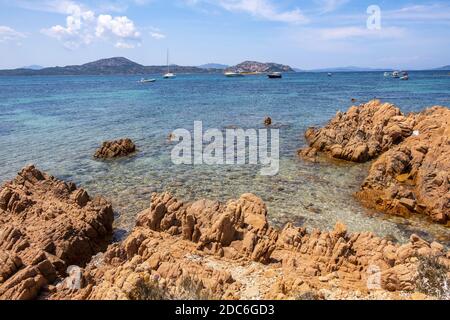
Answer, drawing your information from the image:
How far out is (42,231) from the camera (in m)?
15.3

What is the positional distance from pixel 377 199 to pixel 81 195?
17245 millimetres

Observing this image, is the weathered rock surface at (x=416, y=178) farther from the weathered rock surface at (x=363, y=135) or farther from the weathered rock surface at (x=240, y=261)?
the weathered rock surface at (x=240, y=261)

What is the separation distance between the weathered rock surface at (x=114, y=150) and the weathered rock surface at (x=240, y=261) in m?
16.5

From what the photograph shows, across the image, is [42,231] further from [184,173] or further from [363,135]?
[363,135]

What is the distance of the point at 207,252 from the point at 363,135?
77.2 feet

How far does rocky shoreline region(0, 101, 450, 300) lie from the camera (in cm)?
1090

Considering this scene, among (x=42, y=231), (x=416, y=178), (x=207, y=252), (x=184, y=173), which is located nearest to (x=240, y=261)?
(x=207, y=252)

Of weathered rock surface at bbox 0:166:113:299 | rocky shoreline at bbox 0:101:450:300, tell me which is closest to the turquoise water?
rocky shoreline at bbox 0:101:450:300

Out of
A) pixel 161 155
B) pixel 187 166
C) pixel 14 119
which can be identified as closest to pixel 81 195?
pixel 187 166

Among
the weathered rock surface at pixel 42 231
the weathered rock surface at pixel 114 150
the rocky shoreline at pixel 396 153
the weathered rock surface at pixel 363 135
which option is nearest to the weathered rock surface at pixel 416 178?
the rocky shoreline at pixel 396 153

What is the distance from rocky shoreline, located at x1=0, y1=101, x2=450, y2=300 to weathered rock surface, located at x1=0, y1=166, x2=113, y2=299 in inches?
1.8

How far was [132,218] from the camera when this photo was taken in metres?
19.4

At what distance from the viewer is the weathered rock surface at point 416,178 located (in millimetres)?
19938

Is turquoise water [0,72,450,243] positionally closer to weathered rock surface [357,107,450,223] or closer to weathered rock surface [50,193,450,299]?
weathered rock surface [357,107,450,223]
